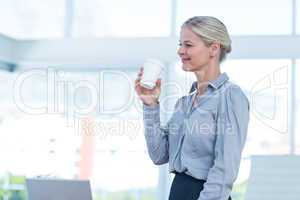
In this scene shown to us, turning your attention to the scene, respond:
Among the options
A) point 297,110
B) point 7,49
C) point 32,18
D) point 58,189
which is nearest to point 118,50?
point 32,18

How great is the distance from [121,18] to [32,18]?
2.09 ft

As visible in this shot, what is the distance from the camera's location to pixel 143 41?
351cm

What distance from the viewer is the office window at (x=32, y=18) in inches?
143

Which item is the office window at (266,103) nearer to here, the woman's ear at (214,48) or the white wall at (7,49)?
the white wall at (7,49)

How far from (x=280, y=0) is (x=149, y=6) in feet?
2.84

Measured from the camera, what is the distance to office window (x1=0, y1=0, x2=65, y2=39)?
11.9 ft

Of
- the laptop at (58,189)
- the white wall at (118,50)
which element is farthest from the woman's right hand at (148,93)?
the white wall at (118,50)

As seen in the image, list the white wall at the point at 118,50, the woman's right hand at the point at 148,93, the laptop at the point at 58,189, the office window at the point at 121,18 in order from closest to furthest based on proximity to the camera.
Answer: the woman's right hand at the point at 148,93, the laptop at the point at 58,189, the white wall at the point at 118,50, the office window at the point at 121,18

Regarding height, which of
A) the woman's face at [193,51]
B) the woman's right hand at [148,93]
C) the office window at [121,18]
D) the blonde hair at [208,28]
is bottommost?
the woman's right hand at [148,93]

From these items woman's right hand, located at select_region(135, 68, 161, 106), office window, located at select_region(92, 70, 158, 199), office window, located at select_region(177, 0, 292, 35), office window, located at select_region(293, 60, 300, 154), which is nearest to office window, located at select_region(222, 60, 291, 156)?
office window, located at select_region(293, 60, 300, 154)

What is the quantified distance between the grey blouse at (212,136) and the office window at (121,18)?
2385 millimetres

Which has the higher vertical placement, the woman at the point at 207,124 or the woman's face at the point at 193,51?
the woman's face at the point at 193,51

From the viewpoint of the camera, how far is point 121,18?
3566 millimetres

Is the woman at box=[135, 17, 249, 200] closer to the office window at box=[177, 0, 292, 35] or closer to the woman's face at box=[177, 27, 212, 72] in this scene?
the woman's face at box=[177, 27, 212, 72]
